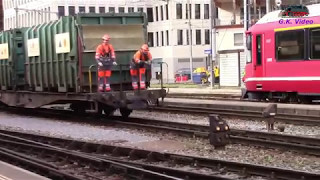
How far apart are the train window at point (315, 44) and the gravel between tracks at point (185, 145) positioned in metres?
7.16

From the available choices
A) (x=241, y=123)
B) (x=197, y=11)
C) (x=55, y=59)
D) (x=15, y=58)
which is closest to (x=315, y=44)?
(x=241, y=123)

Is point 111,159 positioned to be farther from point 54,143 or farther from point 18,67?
point 18,67

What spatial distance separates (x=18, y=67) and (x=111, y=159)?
11.7m

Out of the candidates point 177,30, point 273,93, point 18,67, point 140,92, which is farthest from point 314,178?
point 177,30

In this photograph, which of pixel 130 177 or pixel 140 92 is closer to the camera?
pixel 130 177

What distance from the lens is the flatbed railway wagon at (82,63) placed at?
15.4m

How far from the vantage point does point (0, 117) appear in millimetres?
19750

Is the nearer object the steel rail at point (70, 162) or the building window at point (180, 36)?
the steel rail at point (70, 162)

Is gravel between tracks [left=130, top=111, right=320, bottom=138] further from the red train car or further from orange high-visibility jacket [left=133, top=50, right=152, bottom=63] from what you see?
the red train car

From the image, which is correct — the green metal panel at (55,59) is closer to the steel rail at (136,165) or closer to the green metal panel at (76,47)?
the green metal panel at (76,47)

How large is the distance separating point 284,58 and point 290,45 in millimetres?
548

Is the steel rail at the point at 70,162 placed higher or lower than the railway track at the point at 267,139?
lower

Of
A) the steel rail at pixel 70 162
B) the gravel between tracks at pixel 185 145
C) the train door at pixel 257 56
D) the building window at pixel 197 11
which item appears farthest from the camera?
the building window at pixel 197 11

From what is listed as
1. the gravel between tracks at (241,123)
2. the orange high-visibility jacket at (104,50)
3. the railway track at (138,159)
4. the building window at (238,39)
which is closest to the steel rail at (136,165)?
the railway track at (138,159)
